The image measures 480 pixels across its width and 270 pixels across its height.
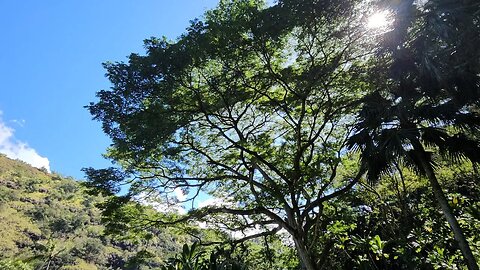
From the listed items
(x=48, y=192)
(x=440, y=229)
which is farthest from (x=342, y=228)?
(x=48, y=192)

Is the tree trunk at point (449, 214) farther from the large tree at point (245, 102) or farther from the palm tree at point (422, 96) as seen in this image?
the large tree at point (245, 102)

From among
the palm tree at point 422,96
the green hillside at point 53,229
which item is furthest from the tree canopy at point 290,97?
the green hillside at point 53,229

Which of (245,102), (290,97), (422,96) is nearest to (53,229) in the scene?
(245,102)

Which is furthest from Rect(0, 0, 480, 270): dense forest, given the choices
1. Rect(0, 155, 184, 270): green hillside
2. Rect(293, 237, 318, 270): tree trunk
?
Rect(0, 155, 184, 270): green hillside

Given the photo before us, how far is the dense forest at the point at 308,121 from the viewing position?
642 centimetres

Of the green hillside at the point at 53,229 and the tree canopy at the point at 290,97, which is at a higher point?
the green hillside at the point at 53,229

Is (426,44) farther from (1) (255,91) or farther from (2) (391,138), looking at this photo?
(1) (255,91)

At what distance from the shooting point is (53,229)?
62688 mm

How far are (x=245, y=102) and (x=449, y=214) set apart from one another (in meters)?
5.95

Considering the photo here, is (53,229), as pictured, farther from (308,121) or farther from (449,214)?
(449,214)

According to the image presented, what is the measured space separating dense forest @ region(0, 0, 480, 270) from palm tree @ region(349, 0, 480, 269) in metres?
0.03

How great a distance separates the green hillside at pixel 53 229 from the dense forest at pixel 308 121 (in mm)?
41661

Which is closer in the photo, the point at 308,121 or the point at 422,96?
the point at 422,96

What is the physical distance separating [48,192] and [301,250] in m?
90.5
